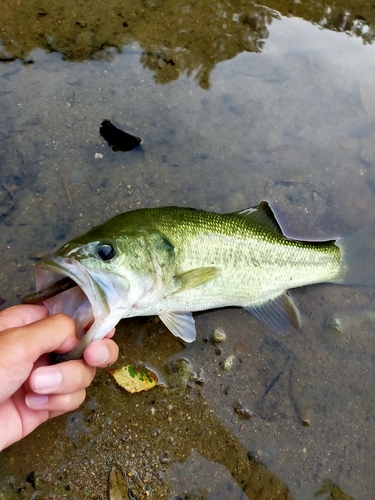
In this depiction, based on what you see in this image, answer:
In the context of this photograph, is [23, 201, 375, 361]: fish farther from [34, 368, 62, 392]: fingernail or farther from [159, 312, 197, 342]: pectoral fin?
[34, 368, 62, 392]: fingernail

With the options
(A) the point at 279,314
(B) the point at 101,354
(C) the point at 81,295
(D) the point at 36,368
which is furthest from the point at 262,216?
(D) the point at 36,368

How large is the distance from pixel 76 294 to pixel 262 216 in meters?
1.71

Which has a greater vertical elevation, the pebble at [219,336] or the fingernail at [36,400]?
the fingernail at [36,400]

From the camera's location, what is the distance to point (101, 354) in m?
2.26

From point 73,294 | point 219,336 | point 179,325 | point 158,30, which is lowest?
point 219,336

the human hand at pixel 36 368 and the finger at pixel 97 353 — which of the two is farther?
the finger at pixel 97 353

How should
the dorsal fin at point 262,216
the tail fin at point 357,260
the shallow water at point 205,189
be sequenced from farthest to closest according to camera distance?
the tail fin at point 357,260 < the dorsal fin at point 262,216 < the shallow water at point 205,189

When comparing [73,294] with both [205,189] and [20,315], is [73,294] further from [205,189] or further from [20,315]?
[205,189]

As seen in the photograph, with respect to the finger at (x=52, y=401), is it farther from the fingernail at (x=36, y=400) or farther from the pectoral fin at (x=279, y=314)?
the pectoral fin at (x=279, y=314)

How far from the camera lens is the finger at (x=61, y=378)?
6.71 feet

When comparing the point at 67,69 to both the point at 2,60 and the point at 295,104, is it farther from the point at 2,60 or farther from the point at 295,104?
the point at 295,104

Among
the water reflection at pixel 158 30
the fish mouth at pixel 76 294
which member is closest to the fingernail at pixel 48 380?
the fish mouth at pixel 76 294

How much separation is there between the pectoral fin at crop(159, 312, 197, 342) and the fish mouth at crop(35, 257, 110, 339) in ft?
2.39

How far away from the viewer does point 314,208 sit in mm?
3961
